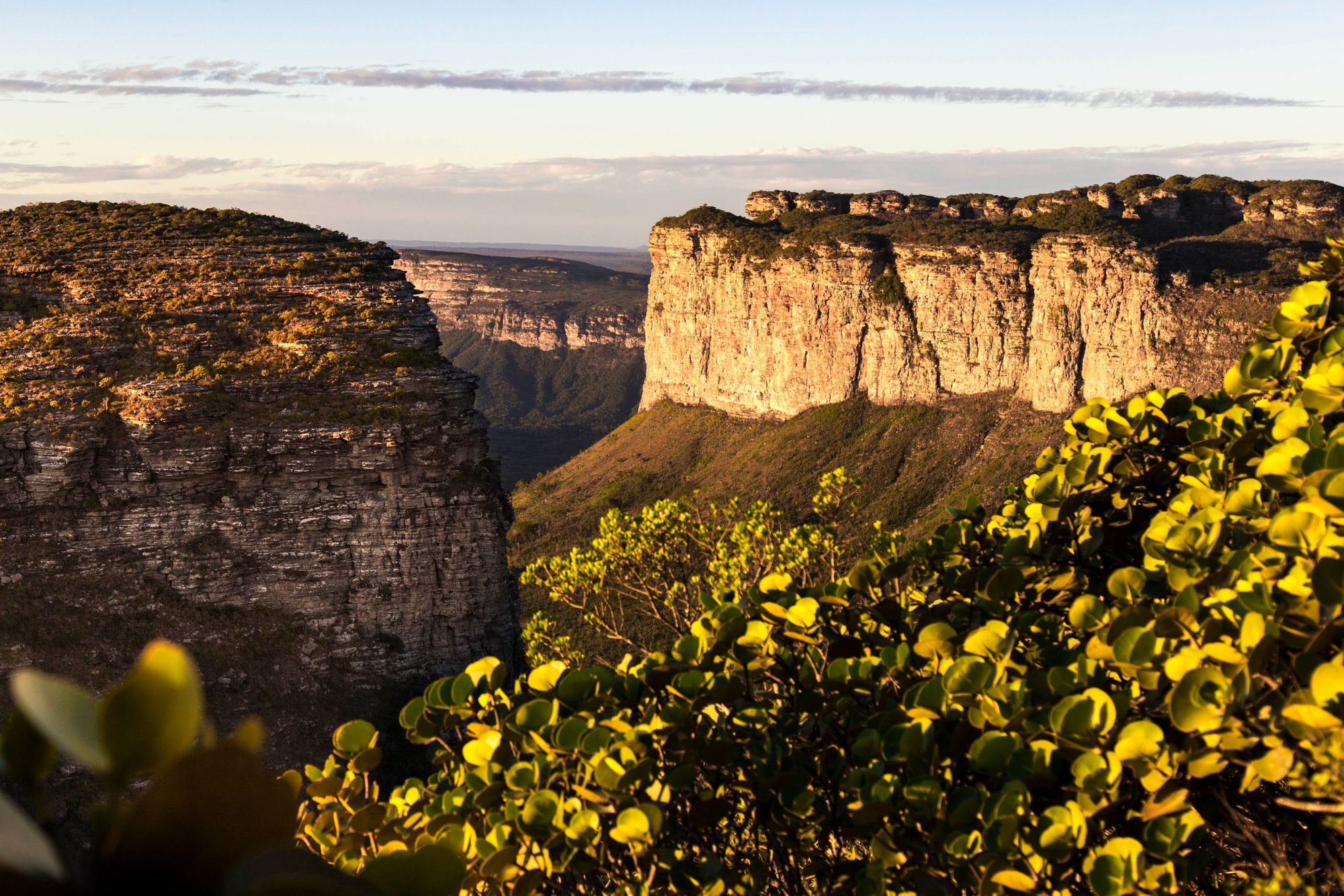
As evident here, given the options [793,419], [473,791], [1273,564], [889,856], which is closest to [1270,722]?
[1273,564]

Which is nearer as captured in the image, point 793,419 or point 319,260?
point 319,260

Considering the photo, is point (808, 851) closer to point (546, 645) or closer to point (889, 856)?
point (889, 856)

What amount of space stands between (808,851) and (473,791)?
300 cm

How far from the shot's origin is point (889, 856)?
689 cm

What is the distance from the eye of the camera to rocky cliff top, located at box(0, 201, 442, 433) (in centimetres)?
3619

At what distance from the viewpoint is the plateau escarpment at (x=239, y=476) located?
34156mm

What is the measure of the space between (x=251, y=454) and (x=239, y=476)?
0.95 meters

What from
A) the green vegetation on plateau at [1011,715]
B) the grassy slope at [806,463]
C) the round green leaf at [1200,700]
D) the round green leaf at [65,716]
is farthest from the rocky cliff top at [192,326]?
the grassy slope at [806,463]

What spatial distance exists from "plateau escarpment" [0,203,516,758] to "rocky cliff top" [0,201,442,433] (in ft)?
0.29

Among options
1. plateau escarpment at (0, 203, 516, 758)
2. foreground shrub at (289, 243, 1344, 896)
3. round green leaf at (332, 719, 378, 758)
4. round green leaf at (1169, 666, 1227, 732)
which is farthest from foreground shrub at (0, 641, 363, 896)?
plateau escarpment at (0, 203, 516, 758)

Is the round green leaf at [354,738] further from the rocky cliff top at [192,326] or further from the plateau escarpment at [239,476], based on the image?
the rocky cliff top at [192,326]

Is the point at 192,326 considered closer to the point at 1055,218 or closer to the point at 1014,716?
the point at 1014,716

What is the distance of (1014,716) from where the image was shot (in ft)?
22.8

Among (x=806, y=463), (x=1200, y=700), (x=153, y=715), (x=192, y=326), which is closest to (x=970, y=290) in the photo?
(x=806, y=463)
